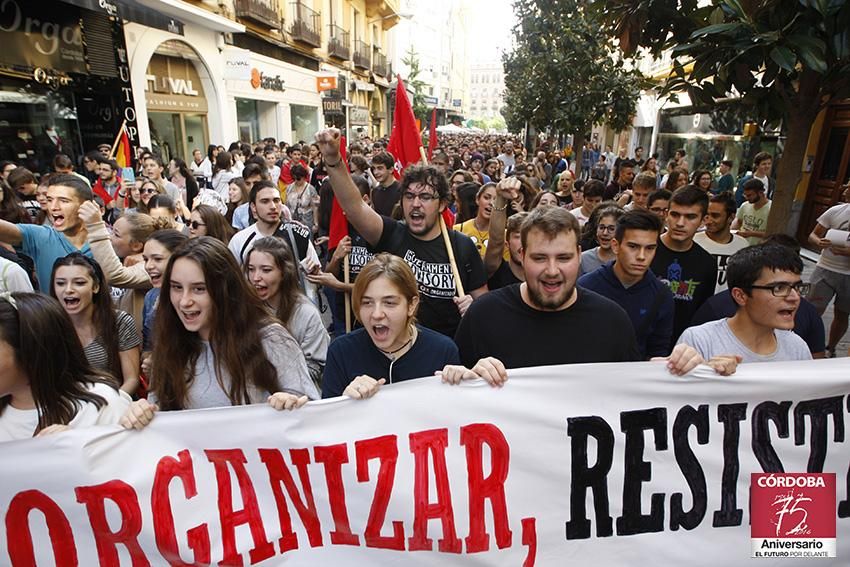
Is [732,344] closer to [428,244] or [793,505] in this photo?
[793,505]

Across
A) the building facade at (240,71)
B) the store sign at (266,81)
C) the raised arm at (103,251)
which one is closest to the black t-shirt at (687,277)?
the raised arm at (103,251)

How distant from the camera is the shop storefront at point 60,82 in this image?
9.40m

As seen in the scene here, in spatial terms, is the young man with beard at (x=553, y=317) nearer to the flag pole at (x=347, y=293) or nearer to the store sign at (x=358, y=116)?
the flag pole at (x=347, y=293)

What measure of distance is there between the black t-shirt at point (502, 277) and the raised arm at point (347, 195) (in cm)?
91

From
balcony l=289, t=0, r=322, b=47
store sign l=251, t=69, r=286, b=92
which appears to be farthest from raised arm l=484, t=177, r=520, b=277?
balcony l=289, t=0, r=322, b=47

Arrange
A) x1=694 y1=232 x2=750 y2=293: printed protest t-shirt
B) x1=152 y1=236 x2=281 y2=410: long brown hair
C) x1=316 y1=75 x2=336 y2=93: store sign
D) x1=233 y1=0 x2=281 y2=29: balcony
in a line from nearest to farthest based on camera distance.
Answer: x1=152 y1=236 x2=281 y2=410: long brown hair → x1=694 y1=232 x2=750 y2=293: printed protest t-shirt → x1=233 y1=0 x2=281 y2=29: balcony → x1=316 y1=75 x2=336 y2=93: store sign

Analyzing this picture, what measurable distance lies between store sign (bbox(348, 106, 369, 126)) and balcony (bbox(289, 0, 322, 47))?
5419mm

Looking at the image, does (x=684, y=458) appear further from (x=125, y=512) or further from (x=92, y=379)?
(x=92, y=379)

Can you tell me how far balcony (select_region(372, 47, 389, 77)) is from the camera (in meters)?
35.9

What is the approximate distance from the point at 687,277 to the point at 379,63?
122 ft

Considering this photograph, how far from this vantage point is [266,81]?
18594 mm

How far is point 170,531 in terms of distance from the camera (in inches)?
79.5

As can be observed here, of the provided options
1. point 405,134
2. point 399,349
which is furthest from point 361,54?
point 399,349

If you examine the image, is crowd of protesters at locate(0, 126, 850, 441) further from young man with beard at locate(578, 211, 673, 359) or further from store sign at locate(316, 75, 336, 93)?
store sign at locate(316, 75, 336, 93)
